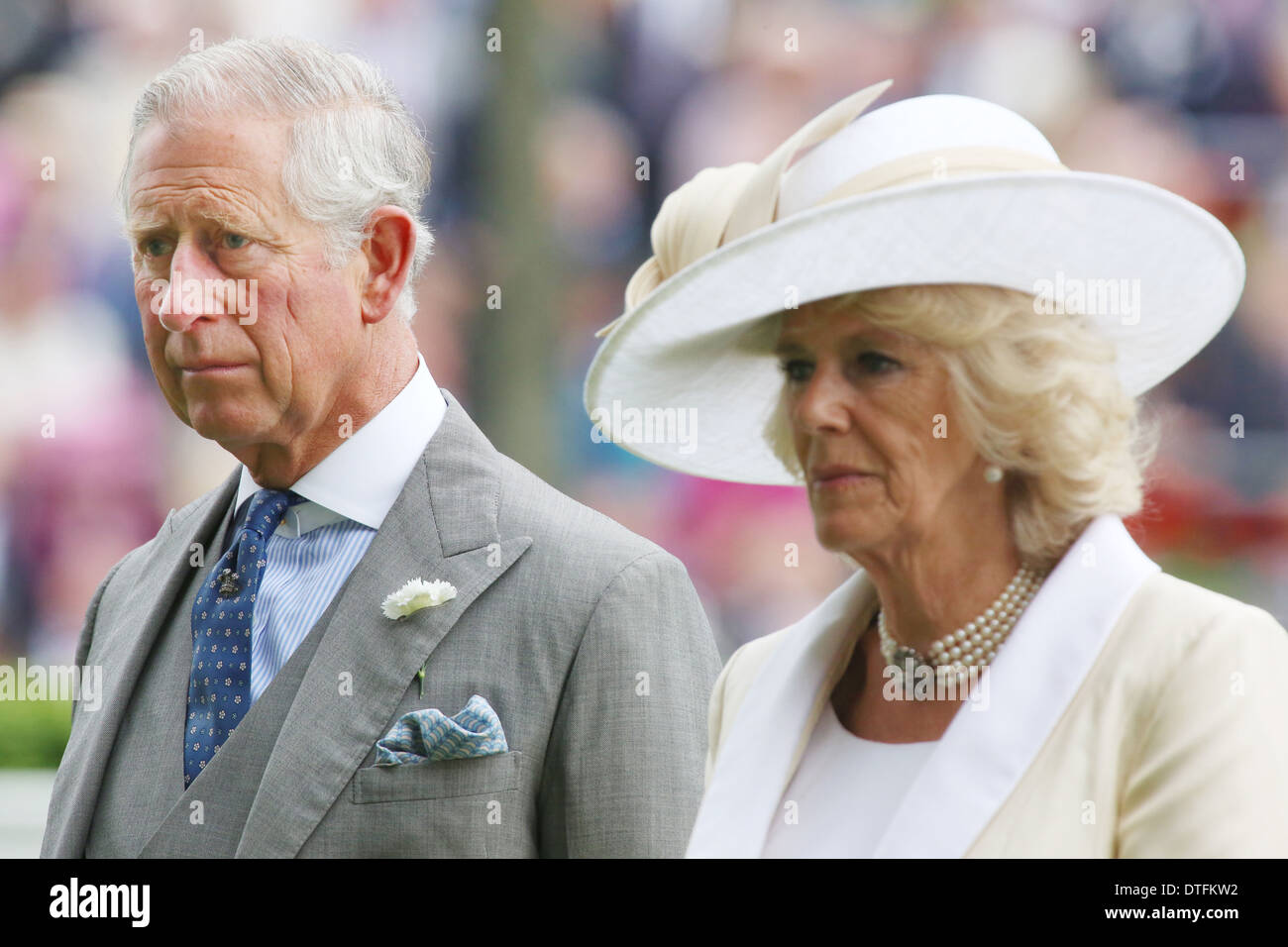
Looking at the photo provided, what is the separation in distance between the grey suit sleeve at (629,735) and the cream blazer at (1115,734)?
266 millimetres

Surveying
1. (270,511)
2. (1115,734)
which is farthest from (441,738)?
(1115,734)

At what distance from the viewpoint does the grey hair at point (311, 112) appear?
2.21m

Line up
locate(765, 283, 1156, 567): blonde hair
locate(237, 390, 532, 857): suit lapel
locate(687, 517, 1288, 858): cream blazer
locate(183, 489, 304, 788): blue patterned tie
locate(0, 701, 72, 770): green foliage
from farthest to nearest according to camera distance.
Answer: locate(0, 701, 72, 770): green foliage → locate(183, 489, 304, 788): blue patterned tie → locate(237, 390, 532, 857): suit lapel → locate(765, 283, 1156, 567): blonde hair → locate(687, 517, 1288, 858): cream blazer

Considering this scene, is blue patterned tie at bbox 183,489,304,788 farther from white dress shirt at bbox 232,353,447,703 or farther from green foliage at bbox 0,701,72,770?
green foliage at bbox 0,701,72,770

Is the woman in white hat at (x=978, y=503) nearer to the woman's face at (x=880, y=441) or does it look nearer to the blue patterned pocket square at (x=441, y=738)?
the woman's face at (x=880, y=441)

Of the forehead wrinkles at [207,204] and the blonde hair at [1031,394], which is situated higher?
the forehead wrinkles at [207,204]

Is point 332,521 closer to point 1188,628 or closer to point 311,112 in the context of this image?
point 311,112

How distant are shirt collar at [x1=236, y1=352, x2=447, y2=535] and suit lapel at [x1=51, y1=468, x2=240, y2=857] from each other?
0.20 meters

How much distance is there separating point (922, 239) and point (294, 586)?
3.11 ft

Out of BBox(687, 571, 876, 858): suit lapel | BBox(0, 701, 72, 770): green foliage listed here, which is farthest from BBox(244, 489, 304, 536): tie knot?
Result: BBox(0, 701, 72, 770): green foliage

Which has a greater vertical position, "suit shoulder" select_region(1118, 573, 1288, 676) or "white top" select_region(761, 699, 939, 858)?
"suit shoulder" select_region(1118, 573, 1288, 676)

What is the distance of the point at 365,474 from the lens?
2.26 meters

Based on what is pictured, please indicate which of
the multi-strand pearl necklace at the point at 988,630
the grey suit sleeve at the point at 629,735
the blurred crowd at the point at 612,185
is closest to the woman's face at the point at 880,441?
the multi-strand pearl necklace at the point at 988,630

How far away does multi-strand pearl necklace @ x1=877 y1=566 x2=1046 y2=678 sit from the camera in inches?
72.2
